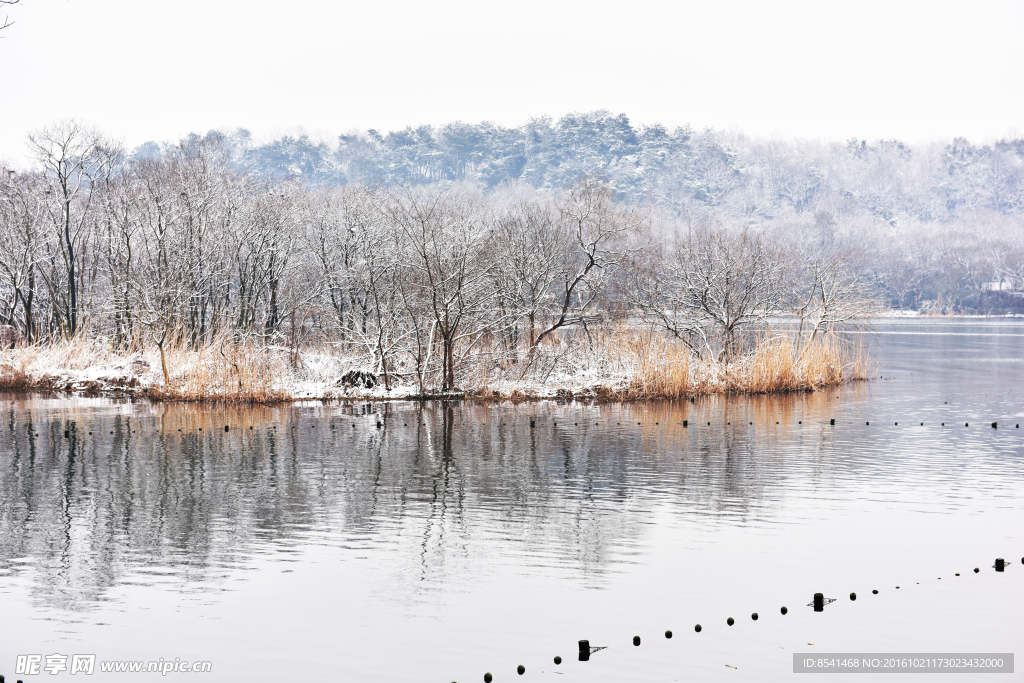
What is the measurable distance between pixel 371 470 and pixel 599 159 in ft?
375

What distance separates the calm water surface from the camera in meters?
8.02

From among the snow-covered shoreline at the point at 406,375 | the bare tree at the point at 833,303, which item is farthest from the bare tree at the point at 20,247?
the bare tree at the point at 833,303

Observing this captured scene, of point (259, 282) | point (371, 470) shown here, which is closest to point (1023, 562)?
point (371, 470)

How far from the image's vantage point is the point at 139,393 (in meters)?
27.0

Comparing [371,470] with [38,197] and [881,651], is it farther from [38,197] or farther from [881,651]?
[38,197]

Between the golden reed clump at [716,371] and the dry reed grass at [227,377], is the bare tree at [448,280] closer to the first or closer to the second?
the dry reed grass at [227,377]

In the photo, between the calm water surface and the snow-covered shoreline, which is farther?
the snow-covered shoreline

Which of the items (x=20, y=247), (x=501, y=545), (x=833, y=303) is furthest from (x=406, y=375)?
(x=501, y=545)

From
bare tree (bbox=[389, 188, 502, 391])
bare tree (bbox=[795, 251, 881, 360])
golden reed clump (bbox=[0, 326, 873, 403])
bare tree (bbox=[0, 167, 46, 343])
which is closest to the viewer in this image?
bare tree (bbox=[389, 188, 502, 391])

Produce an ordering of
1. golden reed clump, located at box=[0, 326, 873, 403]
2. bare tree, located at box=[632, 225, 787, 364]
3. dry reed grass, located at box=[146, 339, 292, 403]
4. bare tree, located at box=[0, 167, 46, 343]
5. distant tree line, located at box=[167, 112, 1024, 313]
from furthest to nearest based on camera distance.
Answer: distant tree line, located at box=[167, 112, 1024, 313], bare tree, located at box=[0, 167, 46, 343], bare tree, located at box=[632, 225, 787, 364], golden reed clump, located at box=[0, 326, 873, 403], dry reed grass, located at box=[146, 339, 292, 403]

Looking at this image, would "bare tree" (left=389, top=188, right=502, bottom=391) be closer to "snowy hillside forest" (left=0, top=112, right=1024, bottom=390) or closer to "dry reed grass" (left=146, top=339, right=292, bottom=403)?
"snowy hillside forest" (left=0, top=112, right=1024, bottom=390)

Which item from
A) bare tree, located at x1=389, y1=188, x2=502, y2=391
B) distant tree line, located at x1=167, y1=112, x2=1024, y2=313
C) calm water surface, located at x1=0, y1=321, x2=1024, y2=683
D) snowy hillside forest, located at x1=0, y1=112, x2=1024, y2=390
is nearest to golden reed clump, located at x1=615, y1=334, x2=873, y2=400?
snowy hillside forest, located at x1=0, y1=112, x2=1024, y2=390

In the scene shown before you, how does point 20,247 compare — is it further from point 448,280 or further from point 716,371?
point 716,371

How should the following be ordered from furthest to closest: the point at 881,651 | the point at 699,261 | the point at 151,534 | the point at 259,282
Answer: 1. the point at 259,282
2. the point at 699,261
3. the point at 151,534
4. the point at 881,651
